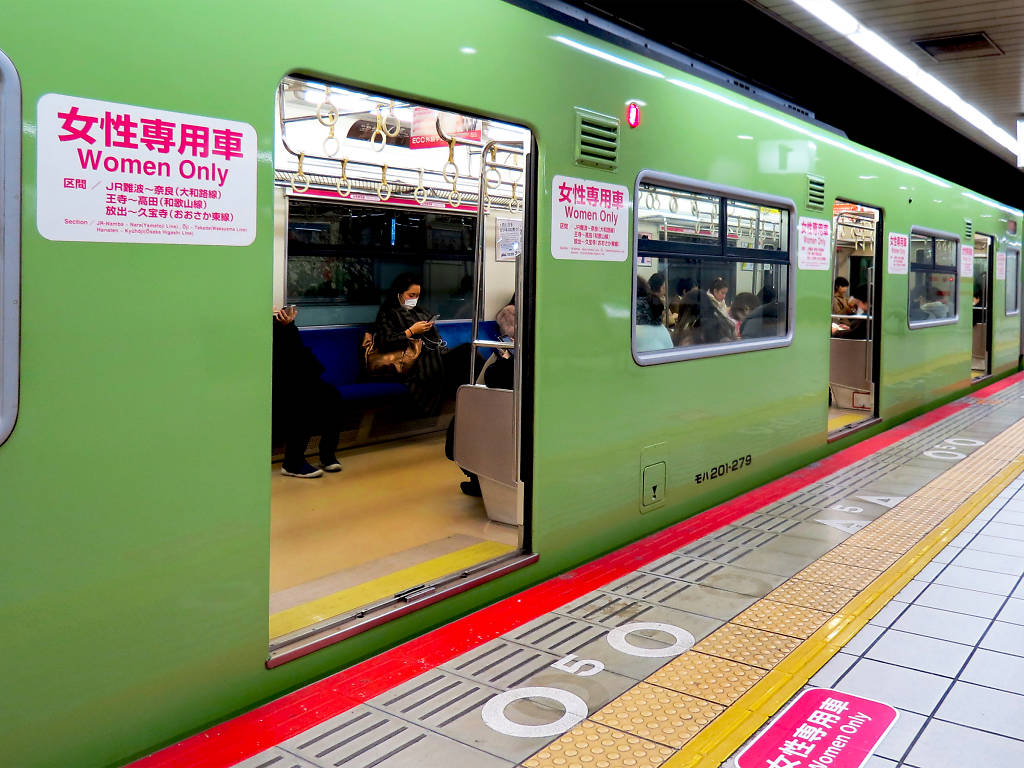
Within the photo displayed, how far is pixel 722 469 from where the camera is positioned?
5094mm

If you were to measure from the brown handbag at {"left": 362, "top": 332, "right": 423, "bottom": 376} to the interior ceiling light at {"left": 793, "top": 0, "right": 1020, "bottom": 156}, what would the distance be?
344cm

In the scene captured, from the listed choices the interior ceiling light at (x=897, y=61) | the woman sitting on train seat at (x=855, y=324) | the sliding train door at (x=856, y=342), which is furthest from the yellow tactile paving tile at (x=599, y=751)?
the woman sitting on train seat at (x=855, y=324)

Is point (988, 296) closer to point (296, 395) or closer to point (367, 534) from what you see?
point (296, 395)

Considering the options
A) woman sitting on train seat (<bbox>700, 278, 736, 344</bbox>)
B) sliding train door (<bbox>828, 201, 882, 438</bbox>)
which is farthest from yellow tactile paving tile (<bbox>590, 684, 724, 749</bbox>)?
→ sliding train door (<bbox>828, 201, 882, 438</bbox>)

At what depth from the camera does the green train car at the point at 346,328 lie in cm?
216

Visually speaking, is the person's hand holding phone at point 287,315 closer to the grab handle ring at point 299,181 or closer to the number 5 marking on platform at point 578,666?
the grab handle ring at point 299,181

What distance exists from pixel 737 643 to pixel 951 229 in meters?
7.63

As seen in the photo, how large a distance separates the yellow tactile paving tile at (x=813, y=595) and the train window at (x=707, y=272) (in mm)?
1210

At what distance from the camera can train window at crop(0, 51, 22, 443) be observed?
203cm

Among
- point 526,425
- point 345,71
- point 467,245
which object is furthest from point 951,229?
point 345,71

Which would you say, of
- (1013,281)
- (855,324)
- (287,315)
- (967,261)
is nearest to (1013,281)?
(1013,281)

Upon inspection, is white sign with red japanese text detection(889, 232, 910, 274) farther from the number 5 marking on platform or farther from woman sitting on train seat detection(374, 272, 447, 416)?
the number 5 marking on platform

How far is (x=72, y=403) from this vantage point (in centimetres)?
218

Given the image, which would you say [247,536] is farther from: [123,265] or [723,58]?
[723,58]
